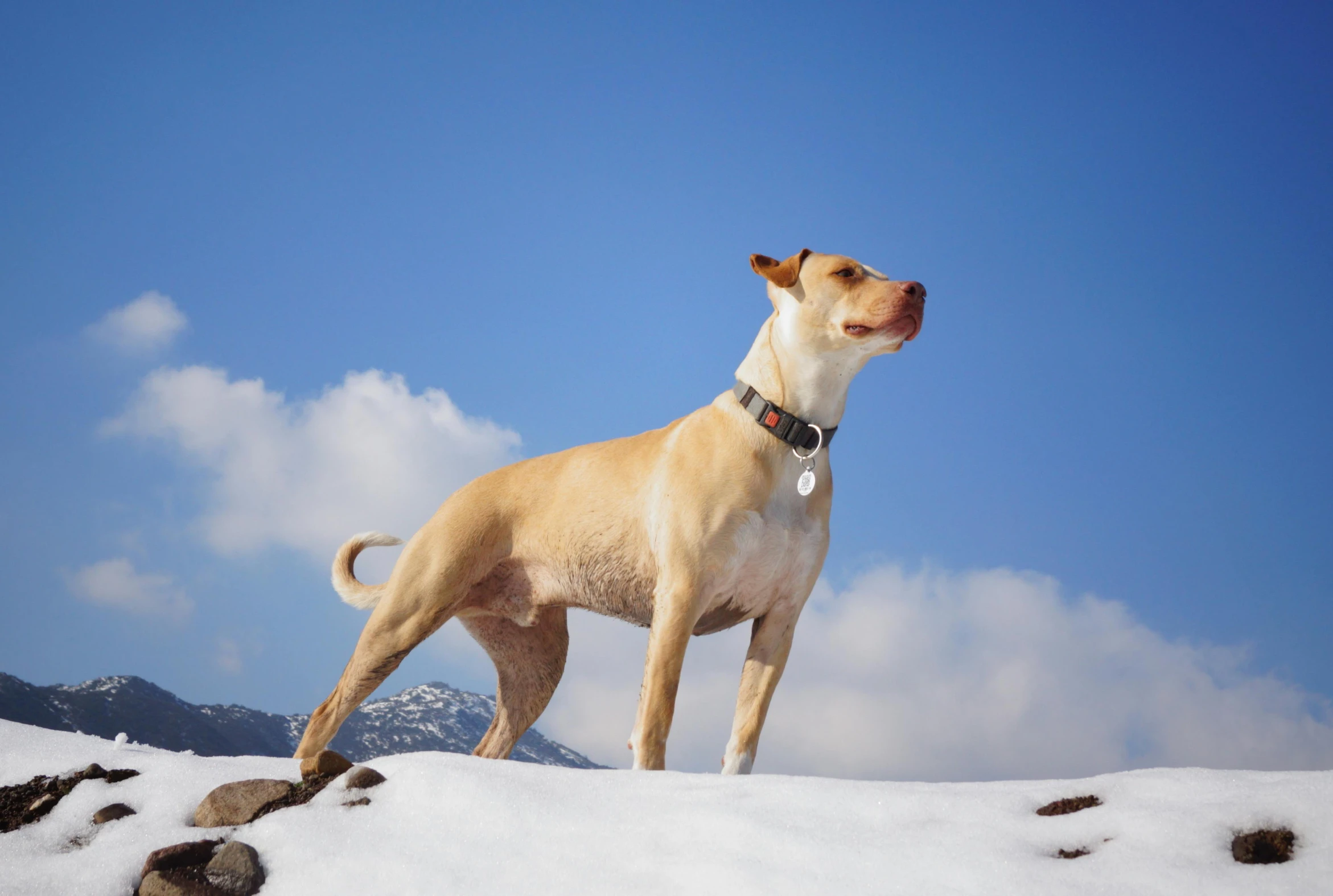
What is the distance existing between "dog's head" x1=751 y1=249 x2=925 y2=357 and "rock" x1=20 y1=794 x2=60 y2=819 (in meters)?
4.26

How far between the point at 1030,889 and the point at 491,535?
142 inches

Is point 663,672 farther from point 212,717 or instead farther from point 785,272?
point 212,717

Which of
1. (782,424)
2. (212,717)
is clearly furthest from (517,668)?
(212,717)

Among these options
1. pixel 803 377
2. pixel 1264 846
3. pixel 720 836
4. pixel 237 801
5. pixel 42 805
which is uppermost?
pixel 803 377

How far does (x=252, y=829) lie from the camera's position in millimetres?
3652

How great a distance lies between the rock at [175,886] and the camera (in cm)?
334

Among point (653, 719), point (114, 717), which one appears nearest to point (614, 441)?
point (653, 719)

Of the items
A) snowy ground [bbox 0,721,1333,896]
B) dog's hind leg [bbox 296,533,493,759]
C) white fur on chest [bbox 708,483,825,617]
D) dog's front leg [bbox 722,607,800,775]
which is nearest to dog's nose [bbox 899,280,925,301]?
white fur on chest [bbox 708,483,825,617]

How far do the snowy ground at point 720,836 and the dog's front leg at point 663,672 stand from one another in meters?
0.55

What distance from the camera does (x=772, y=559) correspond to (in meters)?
4.66

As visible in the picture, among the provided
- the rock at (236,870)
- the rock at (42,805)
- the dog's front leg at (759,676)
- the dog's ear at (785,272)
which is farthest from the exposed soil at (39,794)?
the dog's ear at (785,272)

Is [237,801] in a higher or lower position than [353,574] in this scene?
lower

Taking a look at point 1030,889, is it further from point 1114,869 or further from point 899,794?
point 899,794

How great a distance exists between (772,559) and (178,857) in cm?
287
